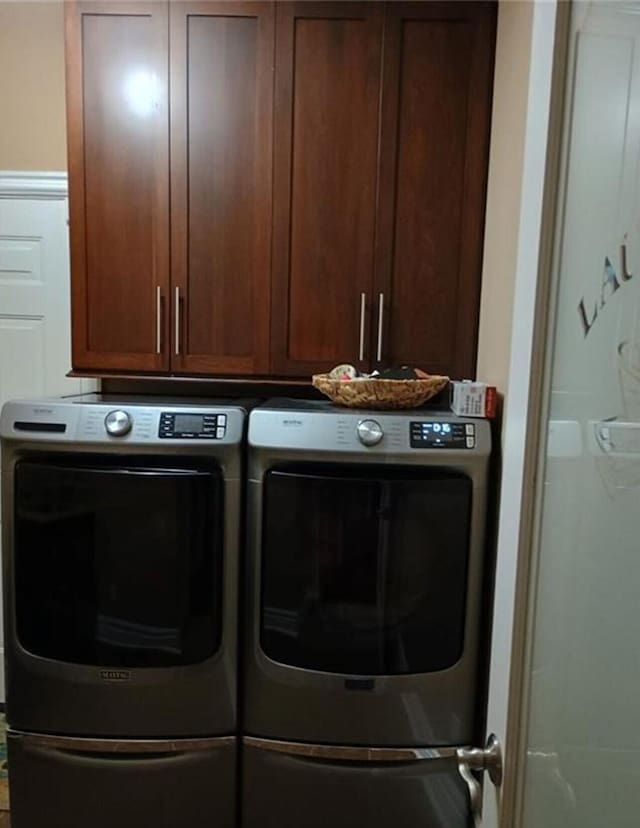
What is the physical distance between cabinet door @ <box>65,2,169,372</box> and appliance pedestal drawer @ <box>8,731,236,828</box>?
103 cm

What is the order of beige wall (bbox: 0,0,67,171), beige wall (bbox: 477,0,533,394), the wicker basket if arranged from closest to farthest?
beige wall (bbox: 477,0,533,394) < the wicker basket < beige wall (bbox: 0,0,67,171)

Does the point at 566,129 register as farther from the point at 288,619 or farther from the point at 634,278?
the point at 288,619

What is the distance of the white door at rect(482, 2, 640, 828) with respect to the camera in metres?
0.56

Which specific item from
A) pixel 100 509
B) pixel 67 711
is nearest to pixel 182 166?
pixel 100 509

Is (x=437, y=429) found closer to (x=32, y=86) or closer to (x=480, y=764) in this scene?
(x=480, y=764)

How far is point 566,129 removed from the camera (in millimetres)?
715

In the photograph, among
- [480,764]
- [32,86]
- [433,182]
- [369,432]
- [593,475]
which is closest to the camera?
[593,475]

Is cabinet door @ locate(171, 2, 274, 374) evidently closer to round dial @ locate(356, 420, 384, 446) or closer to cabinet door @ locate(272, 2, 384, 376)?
cabinet door @ locate(272, 2, 384, 376)

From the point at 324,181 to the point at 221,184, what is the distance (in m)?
0.30

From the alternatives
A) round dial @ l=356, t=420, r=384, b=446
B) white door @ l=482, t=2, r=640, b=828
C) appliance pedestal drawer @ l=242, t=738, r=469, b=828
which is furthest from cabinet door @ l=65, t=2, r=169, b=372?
white door @ l=482, t=2, r=640, b=828

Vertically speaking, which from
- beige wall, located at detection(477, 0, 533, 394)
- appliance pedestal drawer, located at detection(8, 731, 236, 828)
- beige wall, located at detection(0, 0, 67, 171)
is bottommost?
appliance pedestal drawer, located at detection(8, 731, 236, 828)

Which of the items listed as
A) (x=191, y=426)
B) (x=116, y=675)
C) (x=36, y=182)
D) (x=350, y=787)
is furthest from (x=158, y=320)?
(x=350, y=787)

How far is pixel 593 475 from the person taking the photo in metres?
0.62

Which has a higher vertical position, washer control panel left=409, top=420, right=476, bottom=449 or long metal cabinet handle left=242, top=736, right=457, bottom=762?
washer control panel left=409, top=420, right=476, bottom=449
